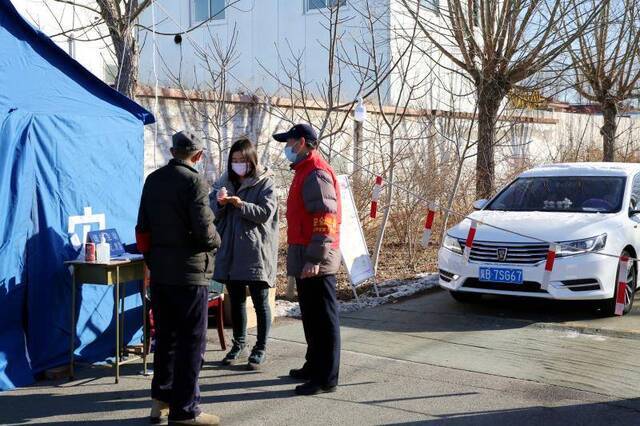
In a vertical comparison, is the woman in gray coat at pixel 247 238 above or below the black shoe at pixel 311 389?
above

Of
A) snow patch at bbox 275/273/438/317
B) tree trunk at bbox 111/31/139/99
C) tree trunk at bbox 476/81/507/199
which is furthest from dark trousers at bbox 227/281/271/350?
tree trunk at bbox 476/81/507/199

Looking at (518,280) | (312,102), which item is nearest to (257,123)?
(312,102)

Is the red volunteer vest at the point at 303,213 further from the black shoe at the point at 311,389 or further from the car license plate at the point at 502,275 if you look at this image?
the car license plate at the point at 502,275

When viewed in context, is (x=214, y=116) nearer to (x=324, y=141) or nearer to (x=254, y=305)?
(x=324, y=141)

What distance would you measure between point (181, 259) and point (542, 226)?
15.0ft

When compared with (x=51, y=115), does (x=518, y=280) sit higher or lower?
lower

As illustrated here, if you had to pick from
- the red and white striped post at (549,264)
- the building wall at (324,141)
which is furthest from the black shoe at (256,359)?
the building wall at (324,141)

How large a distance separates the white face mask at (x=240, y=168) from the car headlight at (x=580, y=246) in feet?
11.3

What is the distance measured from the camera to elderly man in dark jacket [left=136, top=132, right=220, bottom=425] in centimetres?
467

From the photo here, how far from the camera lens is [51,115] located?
5816mm

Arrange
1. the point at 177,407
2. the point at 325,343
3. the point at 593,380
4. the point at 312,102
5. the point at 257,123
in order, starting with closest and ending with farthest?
the point at 177,407 → the point at 325,343 → the point at 593,380 → the point at 257,123 → the point at 312,102

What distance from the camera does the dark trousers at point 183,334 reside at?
186 inches

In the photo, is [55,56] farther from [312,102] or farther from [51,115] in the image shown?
[312,102]

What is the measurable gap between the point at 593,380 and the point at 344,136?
26.1ft
